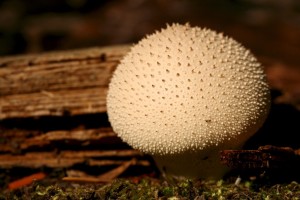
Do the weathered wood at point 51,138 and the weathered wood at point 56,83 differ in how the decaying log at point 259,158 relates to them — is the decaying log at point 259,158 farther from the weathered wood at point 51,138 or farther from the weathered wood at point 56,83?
the weathered wood at point 56,83

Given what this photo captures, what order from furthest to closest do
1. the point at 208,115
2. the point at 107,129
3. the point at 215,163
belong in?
the point at 107,129 < the point at 215,163 < the point at 208,115

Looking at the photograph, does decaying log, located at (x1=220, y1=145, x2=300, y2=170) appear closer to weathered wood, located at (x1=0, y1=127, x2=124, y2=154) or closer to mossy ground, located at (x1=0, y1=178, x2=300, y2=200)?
mossy ground, located at (x1=0, y1=178, x2=300, y2=200)

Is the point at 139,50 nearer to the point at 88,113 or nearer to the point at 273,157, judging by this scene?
the point at 88,113

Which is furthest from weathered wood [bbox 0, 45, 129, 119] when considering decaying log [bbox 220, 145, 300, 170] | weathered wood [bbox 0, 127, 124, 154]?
decaying log [bbox 220, 145, 300, 170]

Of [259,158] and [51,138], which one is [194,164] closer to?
[259,158]

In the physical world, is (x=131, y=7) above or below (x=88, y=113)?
above

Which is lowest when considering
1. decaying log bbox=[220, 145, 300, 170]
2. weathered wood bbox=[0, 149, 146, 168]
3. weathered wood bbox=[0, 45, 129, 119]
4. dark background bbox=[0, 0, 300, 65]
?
decaying log bbox=[220, 145, 300, 170]

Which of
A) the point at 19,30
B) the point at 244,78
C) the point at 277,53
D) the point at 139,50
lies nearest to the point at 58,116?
the point at 139,50

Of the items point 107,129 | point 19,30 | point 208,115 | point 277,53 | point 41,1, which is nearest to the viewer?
point 208,115
